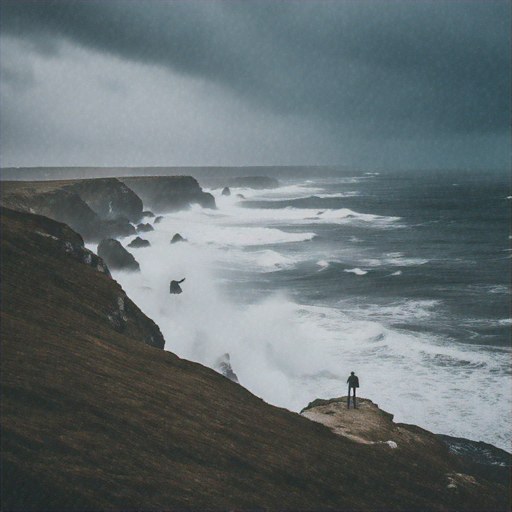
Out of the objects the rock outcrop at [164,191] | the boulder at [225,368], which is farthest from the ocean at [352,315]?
the rock outcrop at [164,191]

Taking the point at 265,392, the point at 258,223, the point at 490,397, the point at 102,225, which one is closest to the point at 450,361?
the point at 490,397

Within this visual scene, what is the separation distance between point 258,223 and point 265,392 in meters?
76.1

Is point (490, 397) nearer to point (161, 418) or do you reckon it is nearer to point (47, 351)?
point (161, 418)

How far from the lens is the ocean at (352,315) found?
89.8ft

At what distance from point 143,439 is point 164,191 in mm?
108098

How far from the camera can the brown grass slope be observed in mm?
8555

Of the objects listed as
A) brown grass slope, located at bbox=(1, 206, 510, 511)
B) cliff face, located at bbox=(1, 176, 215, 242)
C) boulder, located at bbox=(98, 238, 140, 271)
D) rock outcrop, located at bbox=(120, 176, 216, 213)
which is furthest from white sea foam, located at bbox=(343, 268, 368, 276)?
rock outcrop, located at bbox=(120, 176, 216, 213)

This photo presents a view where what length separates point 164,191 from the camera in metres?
115

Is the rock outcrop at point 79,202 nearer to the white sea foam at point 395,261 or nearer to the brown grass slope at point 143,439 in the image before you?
the brown grass slope at point 143,439

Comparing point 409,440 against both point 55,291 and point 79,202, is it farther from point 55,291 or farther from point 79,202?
point 79,202

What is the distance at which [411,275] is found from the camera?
54.5 m

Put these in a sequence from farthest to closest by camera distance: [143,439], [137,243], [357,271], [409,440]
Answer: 1. [137,243]
2. [357,271]
3. [409,440]
4. [143,439]

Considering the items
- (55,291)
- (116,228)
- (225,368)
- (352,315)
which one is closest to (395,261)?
(352,315)

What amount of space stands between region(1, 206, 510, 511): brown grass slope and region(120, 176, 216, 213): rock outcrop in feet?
319
